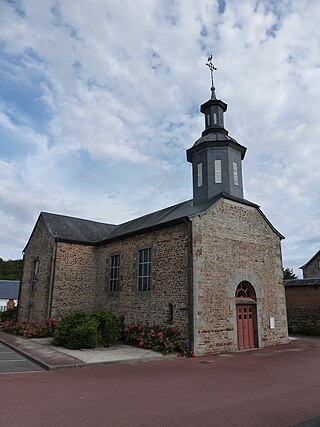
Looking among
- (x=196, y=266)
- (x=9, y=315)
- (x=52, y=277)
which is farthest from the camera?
(x=9, y=315)

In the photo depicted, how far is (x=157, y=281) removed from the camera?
494 inches

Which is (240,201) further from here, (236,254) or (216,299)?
(216,299)

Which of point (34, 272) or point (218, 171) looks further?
point (34, 272)

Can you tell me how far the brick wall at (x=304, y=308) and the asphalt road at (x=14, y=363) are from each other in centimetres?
1559

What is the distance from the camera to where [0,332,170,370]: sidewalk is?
27.4ft

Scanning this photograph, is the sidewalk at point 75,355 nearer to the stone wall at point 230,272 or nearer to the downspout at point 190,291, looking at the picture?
the downspout at point 190,291

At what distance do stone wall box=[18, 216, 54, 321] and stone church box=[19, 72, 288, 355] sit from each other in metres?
0.06

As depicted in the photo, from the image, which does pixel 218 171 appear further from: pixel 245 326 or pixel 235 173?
pixel 245 326

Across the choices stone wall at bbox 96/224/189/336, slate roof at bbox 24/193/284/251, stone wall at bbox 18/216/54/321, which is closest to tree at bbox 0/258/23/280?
stone wall at bbox 18/216/54/321

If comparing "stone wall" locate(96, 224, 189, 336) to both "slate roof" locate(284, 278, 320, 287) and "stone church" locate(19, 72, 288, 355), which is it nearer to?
"stone church" locate(19, 72, 288, 355)

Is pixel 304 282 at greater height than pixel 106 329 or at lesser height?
greater

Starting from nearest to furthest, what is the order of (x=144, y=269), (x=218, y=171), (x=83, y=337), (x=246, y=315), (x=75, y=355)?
(x=75, y=355)
(x=83, y=337)
(x=246, y=315)
(x=144, y=269)
(x=218, y=171)

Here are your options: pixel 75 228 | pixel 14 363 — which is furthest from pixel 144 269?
pixel 75 228

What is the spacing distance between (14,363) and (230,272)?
7.60m
